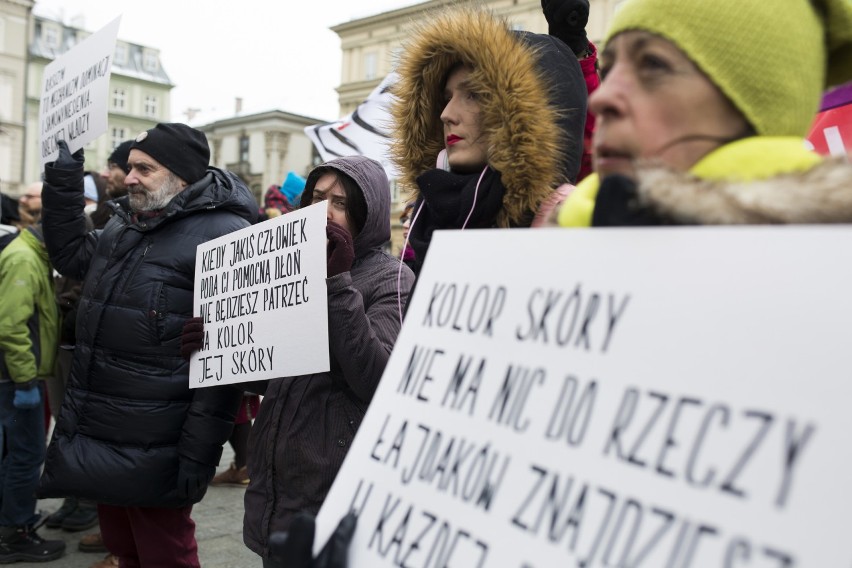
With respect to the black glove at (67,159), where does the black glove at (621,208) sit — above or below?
below

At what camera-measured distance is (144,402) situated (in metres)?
2.97

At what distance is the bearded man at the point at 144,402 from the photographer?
292 centimetres

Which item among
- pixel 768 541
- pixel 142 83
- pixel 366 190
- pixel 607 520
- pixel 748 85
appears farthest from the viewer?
pixel 142 83

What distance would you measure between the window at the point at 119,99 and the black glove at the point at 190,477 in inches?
2221

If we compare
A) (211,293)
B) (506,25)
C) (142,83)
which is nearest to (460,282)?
(506,25)

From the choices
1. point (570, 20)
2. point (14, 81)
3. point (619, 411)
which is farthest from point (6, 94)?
point (619, 411)

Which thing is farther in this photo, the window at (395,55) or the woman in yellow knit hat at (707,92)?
the window at (395,55)

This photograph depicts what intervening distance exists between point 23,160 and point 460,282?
44.8m

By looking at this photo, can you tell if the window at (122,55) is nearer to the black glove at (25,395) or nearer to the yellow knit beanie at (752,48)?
the black glove at (25,395)

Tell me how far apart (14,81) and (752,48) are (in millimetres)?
46762

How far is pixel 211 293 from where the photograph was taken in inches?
106

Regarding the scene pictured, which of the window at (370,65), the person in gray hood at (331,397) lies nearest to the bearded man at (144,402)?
the person in gray hood at (331,397)

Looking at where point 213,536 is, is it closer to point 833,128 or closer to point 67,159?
point 67,159

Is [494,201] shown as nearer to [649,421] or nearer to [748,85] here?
[748,85]
